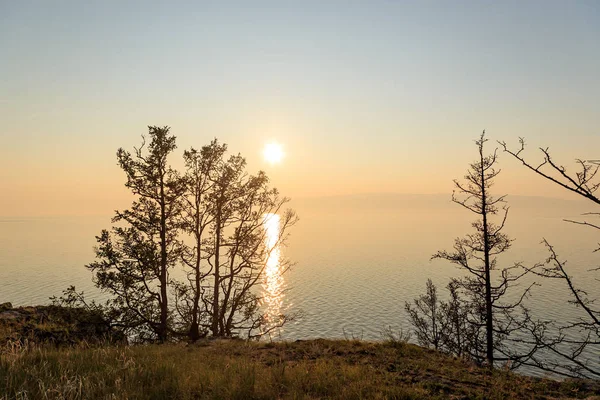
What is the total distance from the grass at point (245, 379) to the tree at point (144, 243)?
10201mm

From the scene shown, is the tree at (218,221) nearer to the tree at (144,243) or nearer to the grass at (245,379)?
the tree at (144,243)

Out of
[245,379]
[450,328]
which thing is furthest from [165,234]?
[450,328]

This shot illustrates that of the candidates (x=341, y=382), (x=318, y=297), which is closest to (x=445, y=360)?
(x=341, y=382)

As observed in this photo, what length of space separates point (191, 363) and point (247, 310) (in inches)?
521

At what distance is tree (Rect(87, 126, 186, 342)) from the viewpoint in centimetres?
1827

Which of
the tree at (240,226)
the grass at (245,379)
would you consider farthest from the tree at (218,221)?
the grass at (245,379)

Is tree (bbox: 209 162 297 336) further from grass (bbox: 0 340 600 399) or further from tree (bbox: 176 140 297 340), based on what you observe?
grass (bbox: 0 340 600 399)

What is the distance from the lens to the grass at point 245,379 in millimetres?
5789

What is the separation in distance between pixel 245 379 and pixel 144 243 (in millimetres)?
14063

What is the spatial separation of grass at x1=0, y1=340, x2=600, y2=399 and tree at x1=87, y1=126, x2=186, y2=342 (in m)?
10.2

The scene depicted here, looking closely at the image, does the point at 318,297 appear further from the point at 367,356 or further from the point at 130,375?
the point at 130,375

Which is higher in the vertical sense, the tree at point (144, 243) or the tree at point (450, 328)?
the tree at point (144, 243)

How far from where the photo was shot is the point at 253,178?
22.0 meters

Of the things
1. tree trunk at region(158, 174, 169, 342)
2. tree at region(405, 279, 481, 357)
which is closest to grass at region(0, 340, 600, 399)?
tree trunk at region(158, 174, 169, 342)
